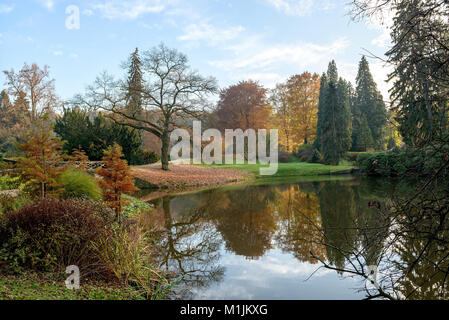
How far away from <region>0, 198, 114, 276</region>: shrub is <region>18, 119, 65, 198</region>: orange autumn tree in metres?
2.15

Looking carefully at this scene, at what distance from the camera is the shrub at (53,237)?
12.8 feet

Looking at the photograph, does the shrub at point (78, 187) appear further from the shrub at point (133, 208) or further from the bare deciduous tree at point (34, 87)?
the bare deciduous tree at point (34, 87)

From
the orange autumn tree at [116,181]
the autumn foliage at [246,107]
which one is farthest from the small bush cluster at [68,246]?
the autumn foliage at [246,107]

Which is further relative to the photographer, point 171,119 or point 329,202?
point 171,119

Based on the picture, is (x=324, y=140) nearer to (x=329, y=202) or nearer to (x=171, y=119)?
(x=171, y=119)

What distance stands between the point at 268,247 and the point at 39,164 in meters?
5.40

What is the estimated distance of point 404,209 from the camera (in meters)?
2.29

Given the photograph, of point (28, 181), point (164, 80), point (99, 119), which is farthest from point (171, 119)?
point (28, 181)

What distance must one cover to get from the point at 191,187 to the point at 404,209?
597 inches

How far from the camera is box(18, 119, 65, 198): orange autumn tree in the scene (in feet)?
21.2

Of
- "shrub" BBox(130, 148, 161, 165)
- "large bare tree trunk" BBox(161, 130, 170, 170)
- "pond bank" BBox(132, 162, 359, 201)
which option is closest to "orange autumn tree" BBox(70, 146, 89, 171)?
"pond bank" BBox(132, 162, 359, 201)

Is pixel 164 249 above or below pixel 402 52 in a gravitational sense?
below

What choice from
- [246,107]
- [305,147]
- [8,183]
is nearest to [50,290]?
[8,183]

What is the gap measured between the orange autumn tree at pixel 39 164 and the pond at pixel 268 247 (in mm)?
2910
